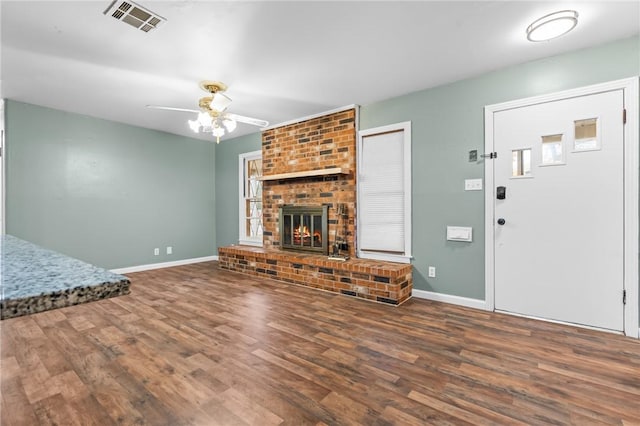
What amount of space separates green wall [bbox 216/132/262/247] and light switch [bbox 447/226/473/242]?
3.75 m

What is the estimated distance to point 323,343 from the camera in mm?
2201

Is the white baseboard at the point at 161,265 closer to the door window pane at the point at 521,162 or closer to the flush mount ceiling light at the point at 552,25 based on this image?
the door window pane at the point at 521,162

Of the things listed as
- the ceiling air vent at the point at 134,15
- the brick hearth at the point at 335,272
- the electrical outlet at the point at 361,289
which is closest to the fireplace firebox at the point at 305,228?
the brick hearth at the point at 335,272

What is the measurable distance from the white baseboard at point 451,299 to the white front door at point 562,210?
16 cm

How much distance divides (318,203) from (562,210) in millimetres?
2778

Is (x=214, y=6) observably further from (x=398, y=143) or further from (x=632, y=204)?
(x=632, y=204)

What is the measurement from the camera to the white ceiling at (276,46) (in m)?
2.02

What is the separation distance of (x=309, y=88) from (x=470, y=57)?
5.46 ft

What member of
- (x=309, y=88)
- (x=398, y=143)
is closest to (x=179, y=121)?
(x=309, y=88)

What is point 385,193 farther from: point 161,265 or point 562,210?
point 161,265

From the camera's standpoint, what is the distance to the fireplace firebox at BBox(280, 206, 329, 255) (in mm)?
4117

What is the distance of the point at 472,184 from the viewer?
10.1ft

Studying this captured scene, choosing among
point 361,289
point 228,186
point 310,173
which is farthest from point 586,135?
point 228,186

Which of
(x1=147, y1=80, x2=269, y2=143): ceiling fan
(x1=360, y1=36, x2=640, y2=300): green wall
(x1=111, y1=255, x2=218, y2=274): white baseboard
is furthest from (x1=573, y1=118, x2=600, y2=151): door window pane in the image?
(x1=111, y1=255, x2=218, y2=274): white baseboard
